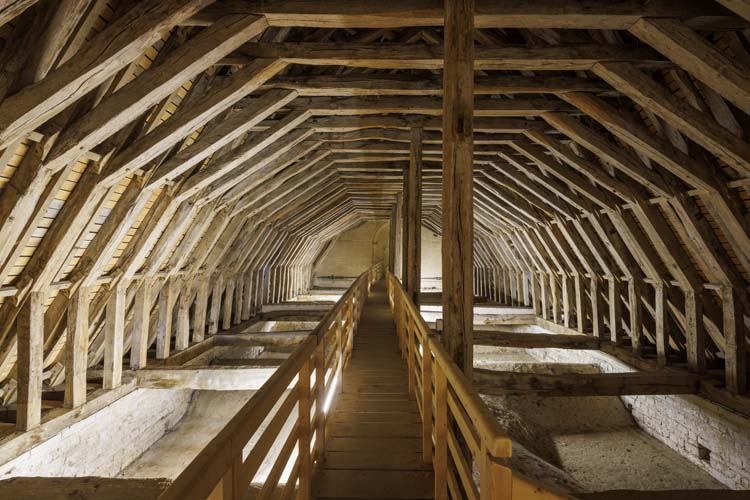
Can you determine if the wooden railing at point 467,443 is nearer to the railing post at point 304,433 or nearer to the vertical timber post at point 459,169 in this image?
the vertical timber post at point 459,169

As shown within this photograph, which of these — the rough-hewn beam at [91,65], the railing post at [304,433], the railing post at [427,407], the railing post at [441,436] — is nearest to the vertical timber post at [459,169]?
the railing post at [427,407]

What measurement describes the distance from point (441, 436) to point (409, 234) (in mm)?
4287

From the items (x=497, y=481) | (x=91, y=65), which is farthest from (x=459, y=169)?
(x=91, y=65)

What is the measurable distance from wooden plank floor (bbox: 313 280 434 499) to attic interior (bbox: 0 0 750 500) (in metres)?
0.03

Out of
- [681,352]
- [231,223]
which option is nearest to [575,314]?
[681,352]

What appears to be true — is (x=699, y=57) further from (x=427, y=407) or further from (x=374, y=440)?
(x=374, y=440)

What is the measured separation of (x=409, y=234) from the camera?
6371 mm

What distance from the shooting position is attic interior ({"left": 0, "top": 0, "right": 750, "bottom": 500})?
2.49 m

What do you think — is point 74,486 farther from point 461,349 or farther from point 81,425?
point 81,425

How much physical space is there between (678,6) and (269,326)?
397 inches

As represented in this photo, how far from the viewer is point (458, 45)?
2879mm

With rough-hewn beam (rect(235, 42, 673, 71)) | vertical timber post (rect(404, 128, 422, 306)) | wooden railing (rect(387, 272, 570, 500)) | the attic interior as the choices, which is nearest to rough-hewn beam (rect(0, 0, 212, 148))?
the attic interior

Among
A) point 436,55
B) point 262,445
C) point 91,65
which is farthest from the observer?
point 436,55

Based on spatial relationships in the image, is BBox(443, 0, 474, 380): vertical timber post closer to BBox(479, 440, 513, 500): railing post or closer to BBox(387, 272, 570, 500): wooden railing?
BBox(387, 272, 570, 500): wooden railing
